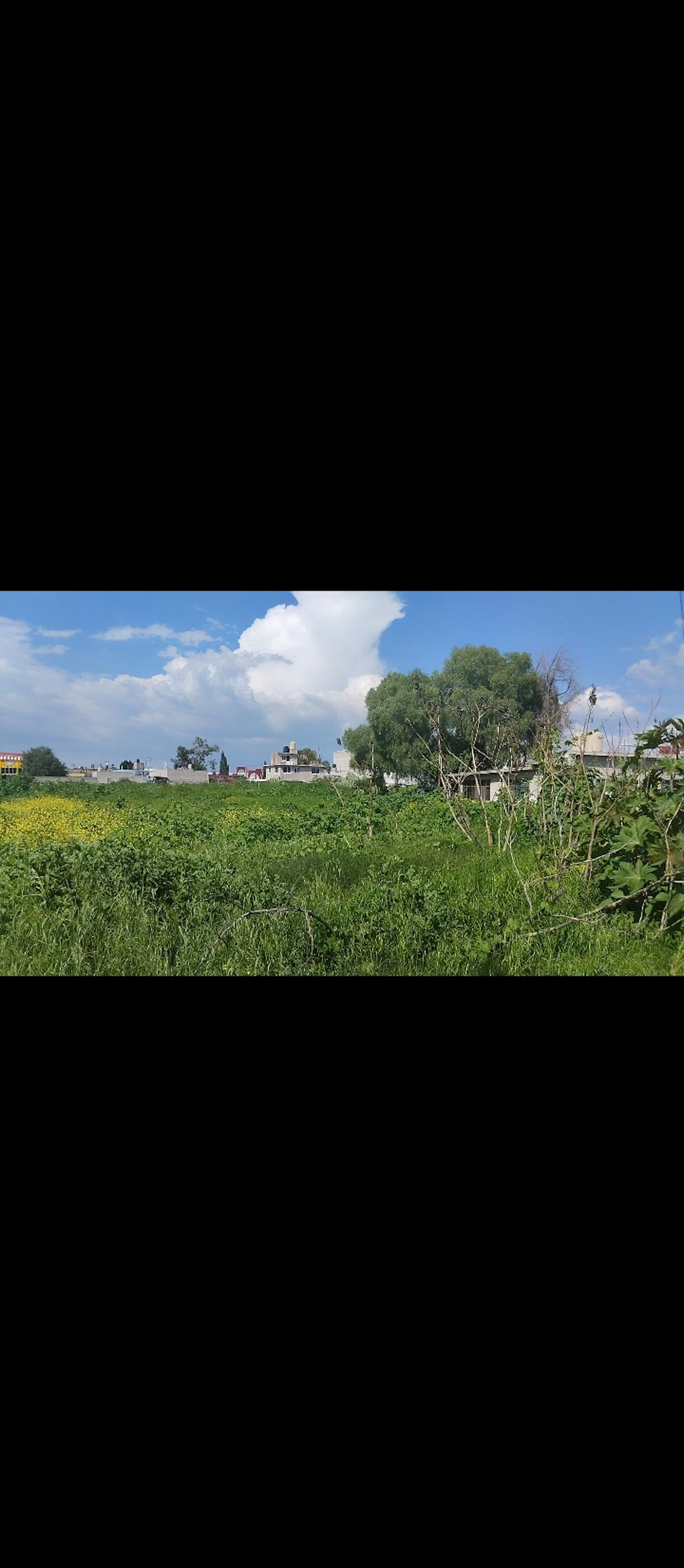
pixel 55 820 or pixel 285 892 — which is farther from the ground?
pixel 55 820

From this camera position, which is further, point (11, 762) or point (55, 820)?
point (55, 820)

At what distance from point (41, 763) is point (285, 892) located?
917 mm

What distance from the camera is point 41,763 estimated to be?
2820mm

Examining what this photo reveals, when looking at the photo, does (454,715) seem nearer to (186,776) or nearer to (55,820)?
(186,776)

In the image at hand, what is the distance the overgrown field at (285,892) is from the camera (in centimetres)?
259

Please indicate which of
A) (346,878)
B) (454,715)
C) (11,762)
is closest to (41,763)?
(11,762)

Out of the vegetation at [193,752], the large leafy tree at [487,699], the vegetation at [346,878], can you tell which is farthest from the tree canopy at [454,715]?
the vegetation at [193,752]

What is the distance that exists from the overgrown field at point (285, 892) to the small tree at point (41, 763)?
0.07 meters
